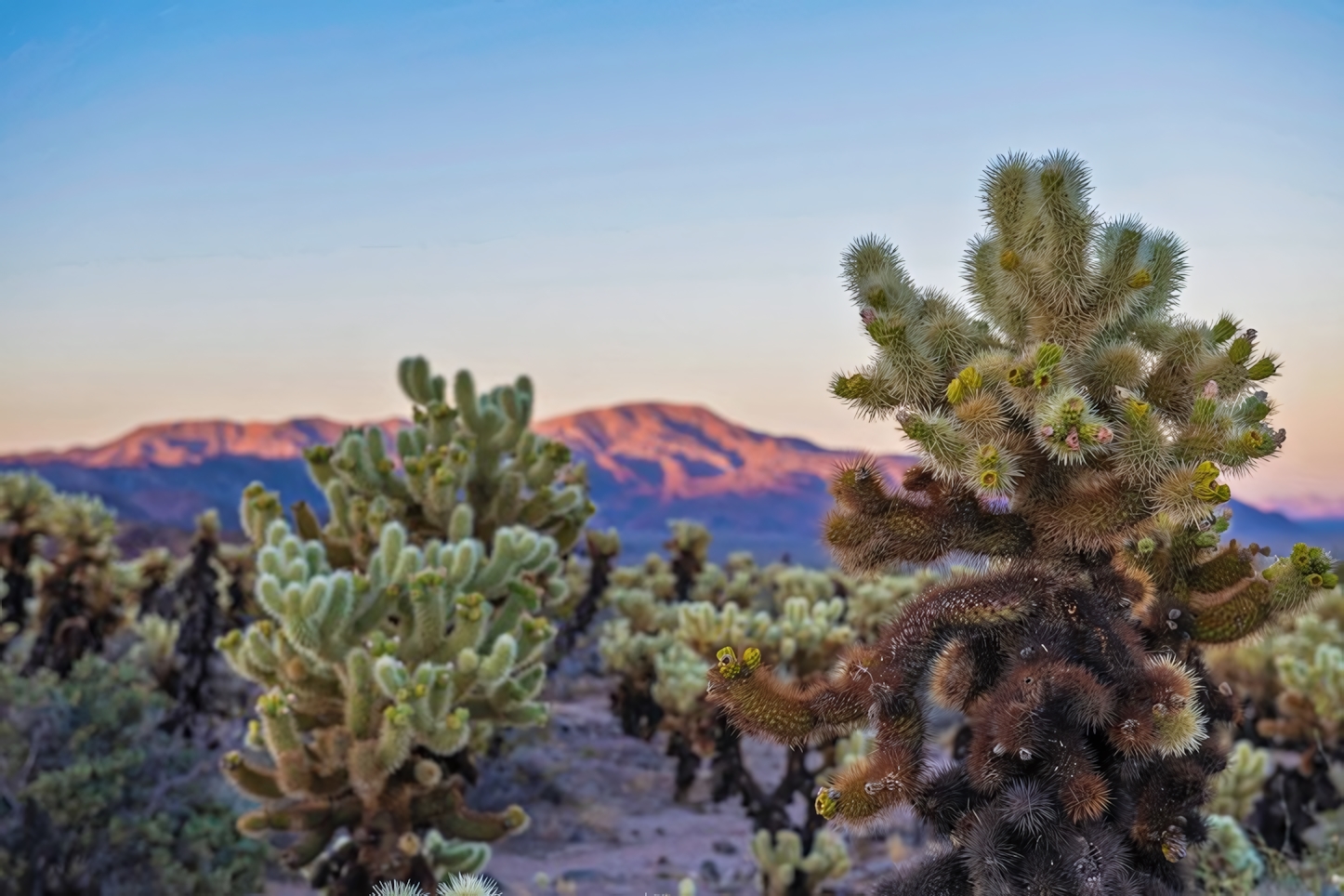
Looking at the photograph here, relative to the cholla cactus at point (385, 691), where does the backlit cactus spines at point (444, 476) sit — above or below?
above

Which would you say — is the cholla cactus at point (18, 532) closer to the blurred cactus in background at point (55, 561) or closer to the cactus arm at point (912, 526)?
the blurred cactus in background at point (55, 561)

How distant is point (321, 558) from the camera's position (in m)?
7.26

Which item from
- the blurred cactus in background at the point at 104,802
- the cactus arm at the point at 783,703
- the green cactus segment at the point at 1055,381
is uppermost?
the green cactus segment at the point at 1055,381

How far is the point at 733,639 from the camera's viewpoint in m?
10.0

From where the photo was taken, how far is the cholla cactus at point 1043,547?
2.59 meters

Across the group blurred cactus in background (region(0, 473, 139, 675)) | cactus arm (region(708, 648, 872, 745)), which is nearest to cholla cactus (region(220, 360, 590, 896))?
cactus arm (region(708, 648, 872, 745))

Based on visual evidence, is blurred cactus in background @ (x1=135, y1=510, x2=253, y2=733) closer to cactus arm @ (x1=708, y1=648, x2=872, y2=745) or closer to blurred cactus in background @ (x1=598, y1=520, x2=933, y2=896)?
blurred cactus in background @ (x1=598, y1=520, x2=933, y2=896)

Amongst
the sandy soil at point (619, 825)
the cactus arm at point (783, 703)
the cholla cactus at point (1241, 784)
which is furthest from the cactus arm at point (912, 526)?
the cholla cactus at point (1241, 784)

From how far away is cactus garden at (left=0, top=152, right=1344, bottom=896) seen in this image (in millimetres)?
2699

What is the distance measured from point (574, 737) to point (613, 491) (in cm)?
4328

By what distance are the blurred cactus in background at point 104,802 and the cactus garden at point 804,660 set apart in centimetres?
3

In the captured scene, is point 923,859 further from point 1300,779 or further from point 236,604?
point 236,604

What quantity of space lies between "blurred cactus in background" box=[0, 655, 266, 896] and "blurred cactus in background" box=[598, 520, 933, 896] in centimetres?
403

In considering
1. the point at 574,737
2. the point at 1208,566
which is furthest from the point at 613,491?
the point at 1208,566
